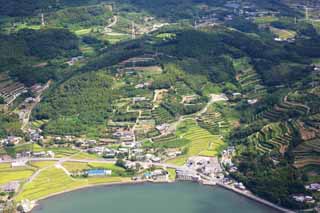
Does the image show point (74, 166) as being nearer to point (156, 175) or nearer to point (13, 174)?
point (13, 174)

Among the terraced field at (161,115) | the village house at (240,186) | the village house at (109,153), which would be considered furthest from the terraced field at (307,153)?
the village house at (109,153)

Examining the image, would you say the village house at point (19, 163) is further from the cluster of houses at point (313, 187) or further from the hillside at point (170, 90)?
the cluster of houses at point (313, 187)

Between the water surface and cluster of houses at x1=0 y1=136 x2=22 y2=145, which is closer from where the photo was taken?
the water surface

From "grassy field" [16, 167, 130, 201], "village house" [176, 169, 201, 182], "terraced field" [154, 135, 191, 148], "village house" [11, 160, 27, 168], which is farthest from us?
"terraced field" [154, 135, 191, 148]

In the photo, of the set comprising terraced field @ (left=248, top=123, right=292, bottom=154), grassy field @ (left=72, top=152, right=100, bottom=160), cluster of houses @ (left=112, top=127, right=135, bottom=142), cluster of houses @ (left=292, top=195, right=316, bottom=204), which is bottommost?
grassy field @ (left=72, top=152, right=100, bottom=160)

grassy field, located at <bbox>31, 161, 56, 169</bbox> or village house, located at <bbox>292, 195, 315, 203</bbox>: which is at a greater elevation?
village house, located at <bbox>292, 195, 315, 203</bbox>

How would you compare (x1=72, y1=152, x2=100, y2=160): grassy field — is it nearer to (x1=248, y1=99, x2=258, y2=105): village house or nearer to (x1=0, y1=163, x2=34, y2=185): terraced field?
(x1=0, y1=163, x2=34, y2=185): terraced field

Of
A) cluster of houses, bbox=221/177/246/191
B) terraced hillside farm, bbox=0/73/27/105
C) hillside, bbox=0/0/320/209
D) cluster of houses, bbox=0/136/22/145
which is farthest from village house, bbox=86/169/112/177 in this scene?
terraced hillside farm, bbox=0/73/27/105

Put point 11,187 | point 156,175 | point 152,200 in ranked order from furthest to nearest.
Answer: point 156,175 < point 11,187 < point 152,200

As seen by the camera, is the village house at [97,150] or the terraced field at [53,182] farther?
the village house at [97,150]

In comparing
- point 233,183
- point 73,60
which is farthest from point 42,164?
point 73,60
